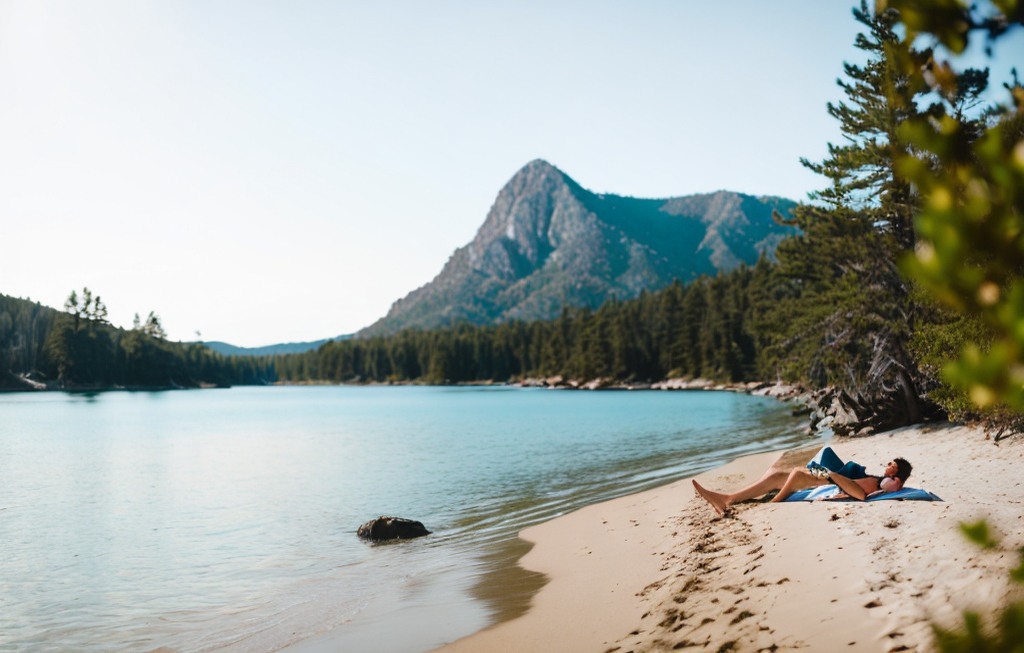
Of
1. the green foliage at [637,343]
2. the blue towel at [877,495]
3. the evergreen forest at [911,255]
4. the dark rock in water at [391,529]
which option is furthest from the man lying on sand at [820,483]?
the green foliage at [637,343]

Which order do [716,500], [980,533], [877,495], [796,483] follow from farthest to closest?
[716,500], [796,483], [877,495], [980,533]

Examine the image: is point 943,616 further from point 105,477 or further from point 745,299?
point 745,299

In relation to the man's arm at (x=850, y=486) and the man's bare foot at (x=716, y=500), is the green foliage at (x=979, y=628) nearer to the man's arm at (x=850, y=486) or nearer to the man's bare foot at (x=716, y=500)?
the man's arm at (x=850, y=486)

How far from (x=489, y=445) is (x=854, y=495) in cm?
2448

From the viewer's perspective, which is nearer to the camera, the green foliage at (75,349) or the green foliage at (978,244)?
the green foliage at (978,244)

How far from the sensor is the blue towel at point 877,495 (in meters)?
9.91

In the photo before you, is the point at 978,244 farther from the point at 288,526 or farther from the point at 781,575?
the point at 288,526

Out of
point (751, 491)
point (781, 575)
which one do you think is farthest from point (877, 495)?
point (781, 575)

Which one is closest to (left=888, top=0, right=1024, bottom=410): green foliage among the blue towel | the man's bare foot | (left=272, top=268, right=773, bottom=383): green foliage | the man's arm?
the blue towel

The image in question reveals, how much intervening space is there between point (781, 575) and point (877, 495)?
12.1 ft

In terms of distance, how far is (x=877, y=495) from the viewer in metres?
10.2

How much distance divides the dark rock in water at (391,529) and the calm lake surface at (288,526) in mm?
320

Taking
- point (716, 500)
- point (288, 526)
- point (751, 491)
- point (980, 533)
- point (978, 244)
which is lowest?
point (288, 526)

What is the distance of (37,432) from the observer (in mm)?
44438
